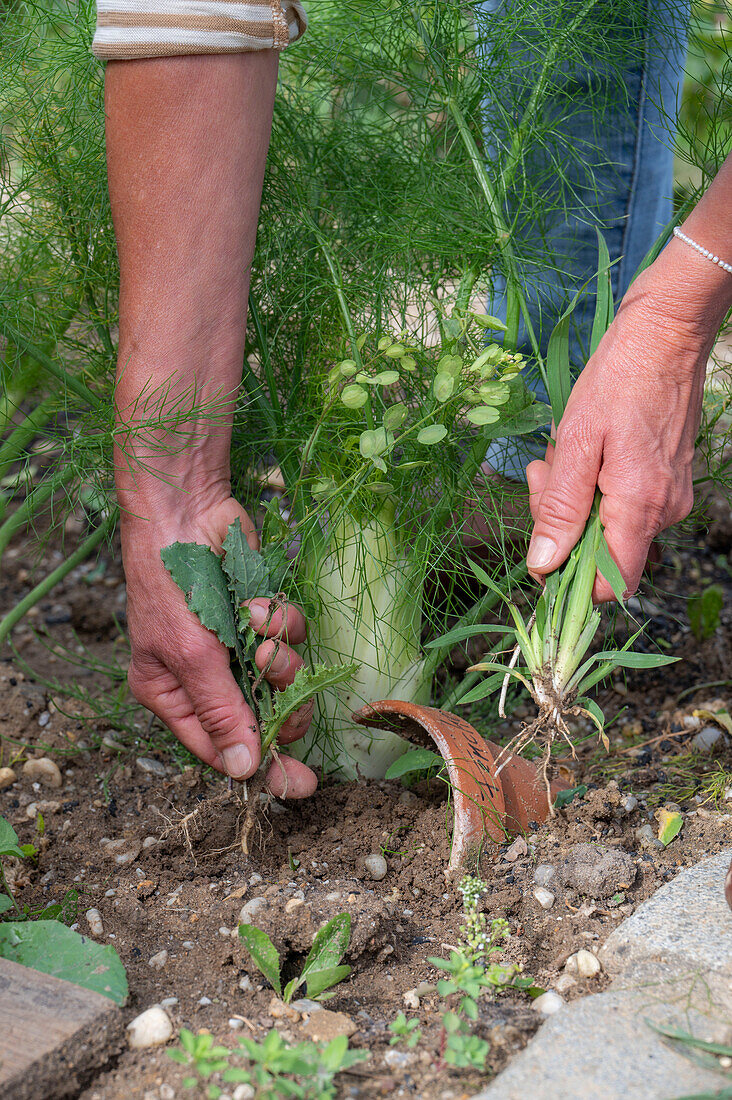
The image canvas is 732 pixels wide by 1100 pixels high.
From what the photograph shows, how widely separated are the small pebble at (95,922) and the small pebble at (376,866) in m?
0.35

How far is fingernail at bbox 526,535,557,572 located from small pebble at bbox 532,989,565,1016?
0.52m

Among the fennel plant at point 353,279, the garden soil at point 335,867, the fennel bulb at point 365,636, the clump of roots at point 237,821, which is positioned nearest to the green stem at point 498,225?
the fennel plant at point 353,279

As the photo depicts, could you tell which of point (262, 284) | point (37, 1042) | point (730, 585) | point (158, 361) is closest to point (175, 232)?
point (158, 361)

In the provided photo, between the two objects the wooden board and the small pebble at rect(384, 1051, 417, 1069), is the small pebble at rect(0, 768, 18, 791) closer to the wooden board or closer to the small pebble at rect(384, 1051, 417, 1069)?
the wooden board

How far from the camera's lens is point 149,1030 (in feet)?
2.77

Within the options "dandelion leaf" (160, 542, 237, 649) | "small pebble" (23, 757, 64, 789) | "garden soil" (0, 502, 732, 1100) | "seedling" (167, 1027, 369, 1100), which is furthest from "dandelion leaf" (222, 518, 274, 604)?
"seedling" (167, 1027, 369, 1100)

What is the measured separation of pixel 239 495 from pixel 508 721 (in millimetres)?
663

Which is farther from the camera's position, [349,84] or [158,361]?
[349,84]

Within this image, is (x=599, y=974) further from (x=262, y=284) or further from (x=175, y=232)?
(x=262, y=284)

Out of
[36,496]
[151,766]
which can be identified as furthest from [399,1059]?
[36,496]

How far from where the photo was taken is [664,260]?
1.16 metres

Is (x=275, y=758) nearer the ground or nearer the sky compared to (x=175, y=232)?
nearer the ground

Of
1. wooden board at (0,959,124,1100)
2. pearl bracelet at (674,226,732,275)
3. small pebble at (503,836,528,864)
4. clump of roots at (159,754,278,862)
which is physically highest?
pearl bracelet at (674,226,732,275)

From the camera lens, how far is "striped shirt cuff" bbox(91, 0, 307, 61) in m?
1.14
